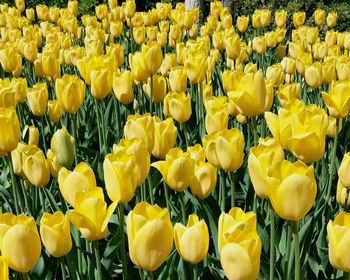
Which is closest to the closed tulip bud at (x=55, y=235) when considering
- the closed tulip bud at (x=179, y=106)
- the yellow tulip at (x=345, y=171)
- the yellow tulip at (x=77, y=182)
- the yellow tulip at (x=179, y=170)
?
the yellow tulip at (x=77, y=182)

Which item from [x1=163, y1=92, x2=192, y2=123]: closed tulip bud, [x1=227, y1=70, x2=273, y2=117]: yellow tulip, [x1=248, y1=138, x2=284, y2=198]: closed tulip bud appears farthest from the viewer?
[x1=163, y1=92, x2=192, y2=123]: closed tulip bud

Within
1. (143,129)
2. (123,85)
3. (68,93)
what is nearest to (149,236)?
(143,129)

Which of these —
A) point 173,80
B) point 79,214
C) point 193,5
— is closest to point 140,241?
point 79,214

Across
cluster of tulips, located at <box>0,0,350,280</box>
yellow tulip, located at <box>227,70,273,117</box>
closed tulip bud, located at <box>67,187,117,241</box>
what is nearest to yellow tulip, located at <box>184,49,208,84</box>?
cluster of tulips, located at <box>0,0,350,280</box>

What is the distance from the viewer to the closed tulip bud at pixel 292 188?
152 cm

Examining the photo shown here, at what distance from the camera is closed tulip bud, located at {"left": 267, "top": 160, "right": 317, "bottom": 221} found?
1523 mm

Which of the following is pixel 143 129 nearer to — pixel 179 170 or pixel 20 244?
pixel 179 170

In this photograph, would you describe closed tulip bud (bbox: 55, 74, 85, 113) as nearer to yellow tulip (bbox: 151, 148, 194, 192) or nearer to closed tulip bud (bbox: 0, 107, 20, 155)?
closed tulip bud (bbox: 0, 107, 20, 155)

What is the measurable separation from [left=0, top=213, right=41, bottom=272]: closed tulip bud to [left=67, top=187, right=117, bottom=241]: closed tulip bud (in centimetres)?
12

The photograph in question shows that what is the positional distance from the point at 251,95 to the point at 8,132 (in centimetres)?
92

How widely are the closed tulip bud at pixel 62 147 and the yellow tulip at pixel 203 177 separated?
0.57 metres

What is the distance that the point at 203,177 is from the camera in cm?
202

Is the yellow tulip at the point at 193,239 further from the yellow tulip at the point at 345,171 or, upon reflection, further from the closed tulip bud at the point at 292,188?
the yellow tulip at the point at 345,171

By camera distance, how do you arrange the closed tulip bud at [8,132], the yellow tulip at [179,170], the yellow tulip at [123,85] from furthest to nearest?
the yellow tulip at [123,85], the closed tulip bud at [8,132], the yellow tulip at [179,170]
